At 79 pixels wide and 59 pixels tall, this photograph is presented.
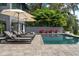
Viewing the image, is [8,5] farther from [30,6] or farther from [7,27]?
[30,6]

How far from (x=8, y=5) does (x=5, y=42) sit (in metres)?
14.4

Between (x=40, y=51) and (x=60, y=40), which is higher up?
(x=40, y=51)

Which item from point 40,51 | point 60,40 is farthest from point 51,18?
point 40,51

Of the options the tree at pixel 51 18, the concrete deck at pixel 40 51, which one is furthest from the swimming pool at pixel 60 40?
the tree at pixel 51 18

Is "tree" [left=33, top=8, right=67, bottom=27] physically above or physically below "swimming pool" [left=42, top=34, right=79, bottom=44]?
above

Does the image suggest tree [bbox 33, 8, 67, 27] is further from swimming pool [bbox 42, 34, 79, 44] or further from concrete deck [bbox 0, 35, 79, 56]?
concrete deck [bbox 0, 35, 79, 56]

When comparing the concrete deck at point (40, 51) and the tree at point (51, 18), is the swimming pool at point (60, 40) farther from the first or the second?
the tree at point (51, 18)

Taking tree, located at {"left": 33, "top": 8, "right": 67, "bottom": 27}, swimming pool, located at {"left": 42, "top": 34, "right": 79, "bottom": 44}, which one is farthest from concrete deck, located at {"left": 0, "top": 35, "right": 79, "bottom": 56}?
tree, located at {"left": 33, "top": 8, "right": 67, "bottom": 27}

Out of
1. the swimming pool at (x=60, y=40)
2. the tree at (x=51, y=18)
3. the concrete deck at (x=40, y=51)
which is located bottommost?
the swimming pool at (x=60, y=40)

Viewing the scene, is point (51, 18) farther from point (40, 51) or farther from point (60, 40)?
point (40, 51)

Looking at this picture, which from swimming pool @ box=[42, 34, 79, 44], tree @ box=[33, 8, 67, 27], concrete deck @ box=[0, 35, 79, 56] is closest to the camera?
concrete deck @ box=[0, 35, 79, 56]

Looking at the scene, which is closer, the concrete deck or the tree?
the concrete deck

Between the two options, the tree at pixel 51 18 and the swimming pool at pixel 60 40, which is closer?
the swimming pool at pixel 60 40

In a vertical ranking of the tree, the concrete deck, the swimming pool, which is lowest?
the swimming pool
